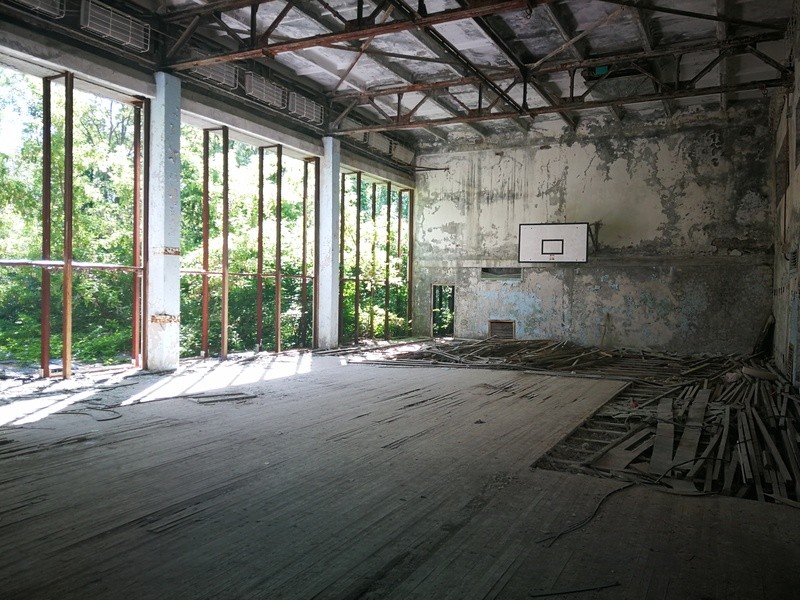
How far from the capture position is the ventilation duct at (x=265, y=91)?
11625 mm

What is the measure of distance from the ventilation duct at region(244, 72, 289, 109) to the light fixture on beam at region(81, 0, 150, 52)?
2404mm

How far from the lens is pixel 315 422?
21.6 ft

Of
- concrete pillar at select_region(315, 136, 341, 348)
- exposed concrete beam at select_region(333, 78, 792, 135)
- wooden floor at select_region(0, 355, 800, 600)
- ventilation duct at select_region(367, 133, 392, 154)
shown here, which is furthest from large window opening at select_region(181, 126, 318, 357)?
wooden floor at select_region(0, 355, 800, 600)

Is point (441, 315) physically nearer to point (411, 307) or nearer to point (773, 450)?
point (411, 307)

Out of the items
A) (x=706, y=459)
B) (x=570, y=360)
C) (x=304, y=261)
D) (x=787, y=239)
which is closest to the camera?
(x=706, y=459)

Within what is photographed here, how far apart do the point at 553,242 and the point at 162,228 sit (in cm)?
1068

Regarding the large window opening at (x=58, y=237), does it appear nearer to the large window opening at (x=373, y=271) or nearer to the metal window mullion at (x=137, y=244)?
the metal window mullion at (x=137, y=244)

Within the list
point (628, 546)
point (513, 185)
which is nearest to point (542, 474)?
point (628, 546)

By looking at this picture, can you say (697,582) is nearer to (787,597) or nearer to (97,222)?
(787,597)

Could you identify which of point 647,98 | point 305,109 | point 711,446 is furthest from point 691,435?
point 305,109

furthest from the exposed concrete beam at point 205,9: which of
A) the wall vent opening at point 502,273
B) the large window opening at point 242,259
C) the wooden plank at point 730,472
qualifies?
the wall vent opening at point 502,273

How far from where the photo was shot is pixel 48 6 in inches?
312

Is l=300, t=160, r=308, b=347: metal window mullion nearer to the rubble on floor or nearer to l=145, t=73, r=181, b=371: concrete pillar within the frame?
the rubble on floor

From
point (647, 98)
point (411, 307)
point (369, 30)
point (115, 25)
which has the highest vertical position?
point (115, 25)
